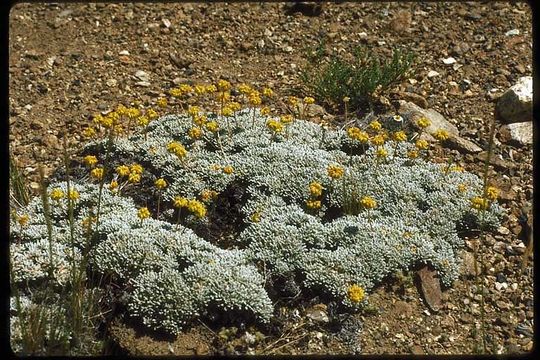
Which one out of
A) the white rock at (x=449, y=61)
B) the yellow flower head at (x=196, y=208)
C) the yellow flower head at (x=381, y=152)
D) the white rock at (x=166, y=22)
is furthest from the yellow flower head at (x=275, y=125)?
the white rock at (x=166, y=22)

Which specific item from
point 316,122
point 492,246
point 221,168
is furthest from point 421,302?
point 316,122

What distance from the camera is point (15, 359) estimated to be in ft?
12.6

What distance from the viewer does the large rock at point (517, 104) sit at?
6000 millimetres

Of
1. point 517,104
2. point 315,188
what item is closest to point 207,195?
point 315,188

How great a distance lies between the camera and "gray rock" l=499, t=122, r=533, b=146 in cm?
586

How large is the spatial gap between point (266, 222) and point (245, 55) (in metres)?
2.79

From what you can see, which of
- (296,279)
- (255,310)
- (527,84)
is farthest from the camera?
(527,84)

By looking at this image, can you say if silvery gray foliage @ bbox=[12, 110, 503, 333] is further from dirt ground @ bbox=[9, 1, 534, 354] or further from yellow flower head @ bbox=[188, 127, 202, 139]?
dirt ground @ bbox=[9, 1, 534, 354]

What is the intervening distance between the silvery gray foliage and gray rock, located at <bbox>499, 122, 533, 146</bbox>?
895 millimetres

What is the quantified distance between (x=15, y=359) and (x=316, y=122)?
3260 millimetres

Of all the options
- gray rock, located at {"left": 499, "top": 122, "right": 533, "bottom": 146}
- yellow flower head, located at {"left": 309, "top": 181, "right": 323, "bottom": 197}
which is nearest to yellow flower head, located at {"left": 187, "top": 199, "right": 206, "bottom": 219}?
yellow flower head, located at {"left": 309, "top": 181, "right": 323, "bottom": 197}

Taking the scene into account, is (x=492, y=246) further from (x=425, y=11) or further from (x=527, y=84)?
(x=425, y=11)

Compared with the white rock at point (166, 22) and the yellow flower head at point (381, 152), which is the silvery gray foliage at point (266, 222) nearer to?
the yellow flower head at point (381, 152)
